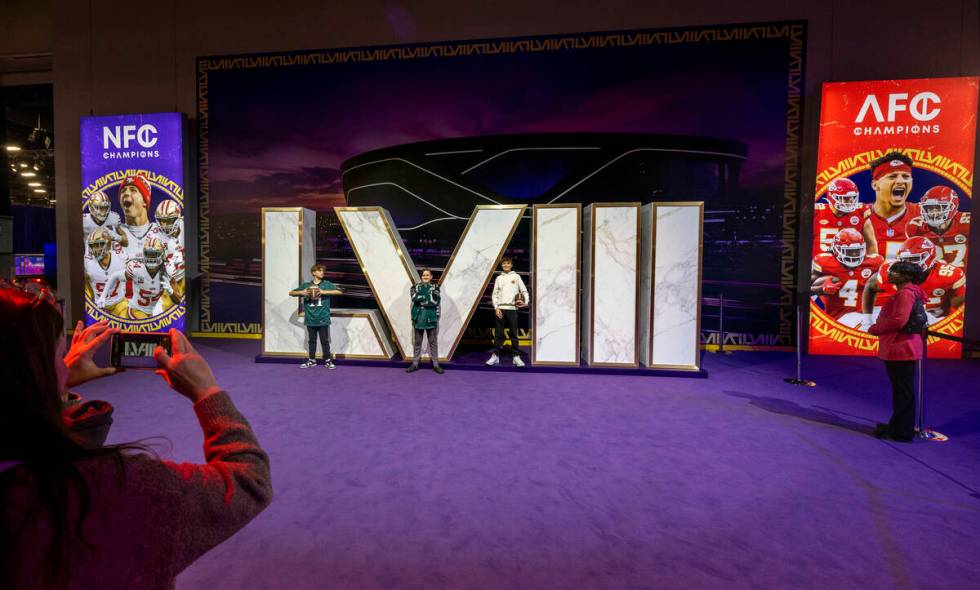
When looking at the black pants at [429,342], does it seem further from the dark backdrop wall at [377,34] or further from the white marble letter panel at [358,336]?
the dark backdrop wall at [377,34]

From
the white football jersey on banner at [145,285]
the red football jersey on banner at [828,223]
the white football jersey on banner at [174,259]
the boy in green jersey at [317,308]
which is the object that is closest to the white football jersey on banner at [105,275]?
the white football jersey on banner at [145,285]

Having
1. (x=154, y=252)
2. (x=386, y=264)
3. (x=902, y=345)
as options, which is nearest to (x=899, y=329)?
(x=902, y=345)

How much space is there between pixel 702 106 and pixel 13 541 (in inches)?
359

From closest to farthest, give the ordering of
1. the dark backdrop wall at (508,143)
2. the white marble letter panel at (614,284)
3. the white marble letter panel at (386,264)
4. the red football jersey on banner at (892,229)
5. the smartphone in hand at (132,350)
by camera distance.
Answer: the smartphone in hand at (132,350)
the white marble letter panel at (614,284)
the white marble letter panel at (386,264)
the red football jersey on banner at (892,229)
the dark backdrop wall at (508,143)

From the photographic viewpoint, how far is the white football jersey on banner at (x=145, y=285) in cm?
885

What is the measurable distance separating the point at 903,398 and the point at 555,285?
12.8ft

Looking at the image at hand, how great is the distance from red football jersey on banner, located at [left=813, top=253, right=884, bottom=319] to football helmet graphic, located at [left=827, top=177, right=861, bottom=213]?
2.54 feet

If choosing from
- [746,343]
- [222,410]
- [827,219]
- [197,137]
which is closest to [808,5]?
[827,219]

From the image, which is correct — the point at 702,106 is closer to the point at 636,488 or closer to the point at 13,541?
the point at 636,488

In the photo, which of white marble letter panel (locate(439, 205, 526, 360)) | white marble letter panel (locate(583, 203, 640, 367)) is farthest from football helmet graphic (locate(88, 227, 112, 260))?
white marble letter panel (locate(583, 203, 640, 367))

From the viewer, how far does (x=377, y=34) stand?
8.66 meters

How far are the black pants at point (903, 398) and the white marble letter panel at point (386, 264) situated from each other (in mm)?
5527

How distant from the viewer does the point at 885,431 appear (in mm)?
4402

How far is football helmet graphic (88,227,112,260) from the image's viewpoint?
8891mm
